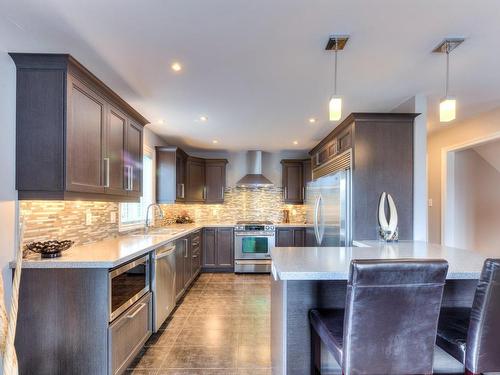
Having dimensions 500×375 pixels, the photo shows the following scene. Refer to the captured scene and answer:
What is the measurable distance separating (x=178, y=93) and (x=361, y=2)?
1.82 metres

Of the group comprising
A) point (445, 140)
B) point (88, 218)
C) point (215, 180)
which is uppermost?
point (445, 140)

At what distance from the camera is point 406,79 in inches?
97.0

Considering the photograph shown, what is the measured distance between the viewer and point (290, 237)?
526 centimetres

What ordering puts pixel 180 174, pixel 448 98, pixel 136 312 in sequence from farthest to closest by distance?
pixel 180 174 → pixel 136 312 → pixel 448 98

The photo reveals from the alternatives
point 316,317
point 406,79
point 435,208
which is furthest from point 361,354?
point 435,208

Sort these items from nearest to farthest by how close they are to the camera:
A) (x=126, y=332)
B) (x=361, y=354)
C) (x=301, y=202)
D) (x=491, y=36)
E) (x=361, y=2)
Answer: (x=361, y=354) < (x=361, y=2) < (x=491, y=36) < (x=126, y=332) < (x=301, y=202)

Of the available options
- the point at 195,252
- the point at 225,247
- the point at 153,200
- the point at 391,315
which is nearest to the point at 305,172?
the point at 225,247

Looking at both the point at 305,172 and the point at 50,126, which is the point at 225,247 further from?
the point at 50,126

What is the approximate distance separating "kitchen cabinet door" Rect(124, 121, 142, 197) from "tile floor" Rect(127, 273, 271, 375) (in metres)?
1.47

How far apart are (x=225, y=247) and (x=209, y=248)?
0.29 metres

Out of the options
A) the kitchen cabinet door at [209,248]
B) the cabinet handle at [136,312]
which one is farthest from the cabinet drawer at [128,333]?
the kitchen cabinet door at [209,248]

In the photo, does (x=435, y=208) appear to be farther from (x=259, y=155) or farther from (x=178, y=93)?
(x=178, y=93)

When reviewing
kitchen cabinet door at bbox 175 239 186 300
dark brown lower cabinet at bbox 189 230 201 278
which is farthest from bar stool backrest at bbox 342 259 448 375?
dark brown lower cabinet at bbox 189 230 201 278

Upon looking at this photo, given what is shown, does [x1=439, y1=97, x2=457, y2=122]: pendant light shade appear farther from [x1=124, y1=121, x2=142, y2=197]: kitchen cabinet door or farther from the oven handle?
[x1=124, y1=121, x2=142, y2=197]: kitchen cabinet door
